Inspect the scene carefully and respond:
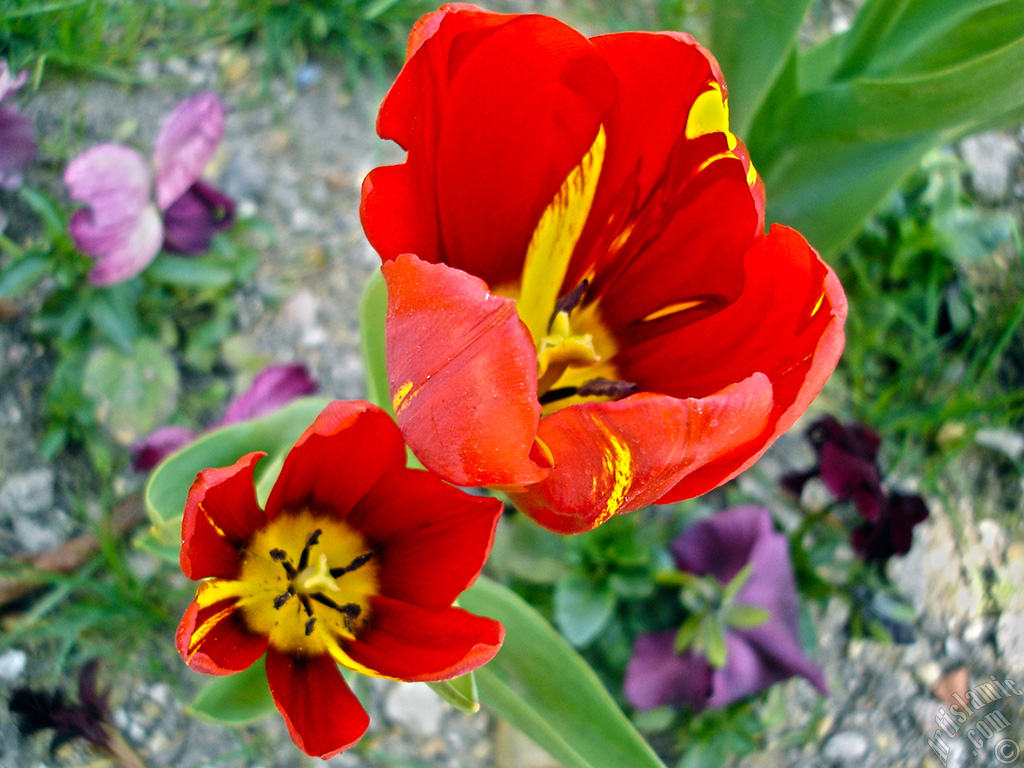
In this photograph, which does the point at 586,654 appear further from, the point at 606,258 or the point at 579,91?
the point at 579,91

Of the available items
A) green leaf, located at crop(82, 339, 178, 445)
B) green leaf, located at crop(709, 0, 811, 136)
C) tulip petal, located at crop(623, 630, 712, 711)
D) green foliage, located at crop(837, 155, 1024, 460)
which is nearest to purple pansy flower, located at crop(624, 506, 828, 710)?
tulip petal, located at crop(623, 630, 712, 711)

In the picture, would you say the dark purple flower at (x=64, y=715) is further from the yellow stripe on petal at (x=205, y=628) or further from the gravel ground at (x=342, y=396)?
the yellow stripe on petal at (x=205, y=628)

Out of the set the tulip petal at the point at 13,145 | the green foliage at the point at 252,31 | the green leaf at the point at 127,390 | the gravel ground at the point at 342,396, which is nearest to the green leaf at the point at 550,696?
the gravel ground at the point at 342,396

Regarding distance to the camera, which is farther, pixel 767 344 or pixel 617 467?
pixel 767 344

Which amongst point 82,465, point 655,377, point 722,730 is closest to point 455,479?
point 655,377

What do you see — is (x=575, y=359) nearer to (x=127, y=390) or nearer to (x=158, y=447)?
(x=158, y=447)

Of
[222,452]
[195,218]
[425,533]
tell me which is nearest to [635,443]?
[425,533]

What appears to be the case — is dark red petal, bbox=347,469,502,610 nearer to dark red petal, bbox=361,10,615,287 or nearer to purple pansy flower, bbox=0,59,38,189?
dark red petal, bbox=361,10,615,287
